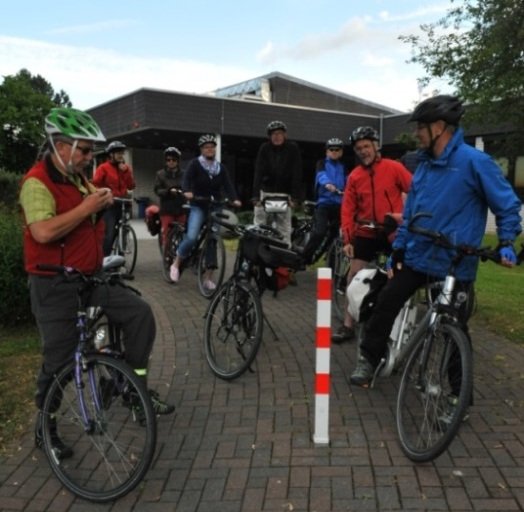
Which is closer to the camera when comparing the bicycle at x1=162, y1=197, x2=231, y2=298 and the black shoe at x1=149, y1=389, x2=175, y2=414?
the black shoe at x1=149, y1=389, x2=175, y2=414

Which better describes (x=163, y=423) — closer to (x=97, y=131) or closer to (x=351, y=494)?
(x=351, y=494)

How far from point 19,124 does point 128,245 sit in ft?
95.0

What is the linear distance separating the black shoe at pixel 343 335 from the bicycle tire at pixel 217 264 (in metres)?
2.13

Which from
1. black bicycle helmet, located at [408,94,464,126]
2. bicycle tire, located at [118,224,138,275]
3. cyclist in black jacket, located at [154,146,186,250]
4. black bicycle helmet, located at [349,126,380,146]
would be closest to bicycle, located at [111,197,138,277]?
bicycle tire, located at [118,224,138,275]

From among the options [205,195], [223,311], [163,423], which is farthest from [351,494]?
[205,195]

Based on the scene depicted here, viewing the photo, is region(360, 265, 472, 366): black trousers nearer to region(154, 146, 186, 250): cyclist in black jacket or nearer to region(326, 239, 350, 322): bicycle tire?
region(326, 239, 350, 322): bicycle tire

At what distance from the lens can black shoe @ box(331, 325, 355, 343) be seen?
5.75 metres

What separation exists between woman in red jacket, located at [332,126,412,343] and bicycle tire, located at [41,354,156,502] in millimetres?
2780

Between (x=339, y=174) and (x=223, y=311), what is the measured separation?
326 cm

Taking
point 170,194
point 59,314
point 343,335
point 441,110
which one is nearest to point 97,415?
point 59,314

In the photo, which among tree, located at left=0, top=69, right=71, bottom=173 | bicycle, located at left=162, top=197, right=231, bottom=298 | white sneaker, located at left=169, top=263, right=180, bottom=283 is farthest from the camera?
tree, located at left=0, top=69, right=71, bottom=173

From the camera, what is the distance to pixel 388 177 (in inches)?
207

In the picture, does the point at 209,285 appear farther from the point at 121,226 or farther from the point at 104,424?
the point at 104,424

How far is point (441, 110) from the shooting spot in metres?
3.68
